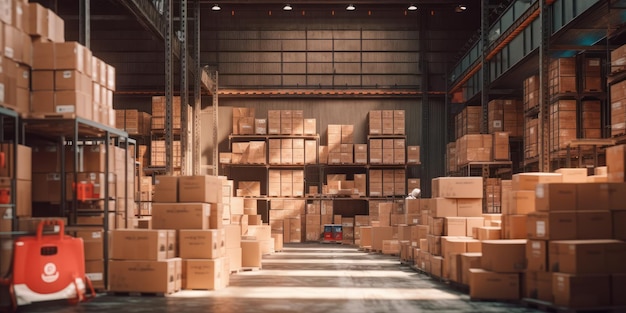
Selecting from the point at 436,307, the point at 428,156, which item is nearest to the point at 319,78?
the point at 428,156

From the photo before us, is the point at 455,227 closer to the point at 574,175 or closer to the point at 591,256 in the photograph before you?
the point at 574,175

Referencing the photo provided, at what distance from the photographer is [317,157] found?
74.8ft

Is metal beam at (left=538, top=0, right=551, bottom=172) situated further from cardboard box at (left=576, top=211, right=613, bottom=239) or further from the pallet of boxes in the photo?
the pallet of boxes

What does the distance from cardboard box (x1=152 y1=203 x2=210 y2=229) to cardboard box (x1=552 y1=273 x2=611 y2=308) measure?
457 cm

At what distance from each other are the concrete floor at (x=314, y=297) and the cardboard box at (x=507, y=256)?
417 millimetres

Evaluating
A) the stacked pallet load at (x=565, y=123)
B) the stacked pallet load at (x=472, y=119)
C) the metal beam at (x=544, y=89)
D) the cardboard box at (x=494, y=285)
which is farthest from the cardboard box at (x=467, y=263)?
the stacked pallet load at (x=472, y=119)

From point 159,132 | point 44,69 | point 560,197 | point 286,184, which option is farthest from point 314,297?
point 286,184

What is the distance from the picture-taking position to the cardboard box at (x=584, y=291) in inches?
294

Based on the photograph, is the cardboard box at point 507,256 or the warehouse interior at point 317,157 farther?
the cardboard box at point 507,256

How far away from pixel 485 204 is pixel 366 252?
10.4 feet

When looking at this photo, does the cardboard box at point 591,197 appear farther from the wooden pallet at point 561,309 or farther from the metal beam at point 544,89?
the metal beam at point 544,89

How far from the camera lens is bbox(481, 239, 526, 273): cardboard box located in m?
8.63

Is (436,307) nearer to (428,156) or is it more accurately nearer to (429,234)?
(429,234)

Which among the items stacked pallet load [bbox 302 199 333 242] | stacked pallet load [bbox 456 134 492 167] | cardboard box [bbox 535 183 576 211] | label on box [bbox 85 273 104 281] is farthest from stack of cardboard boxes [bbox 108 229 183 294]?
stacked pallet load [bbox 302 199 333 242]
